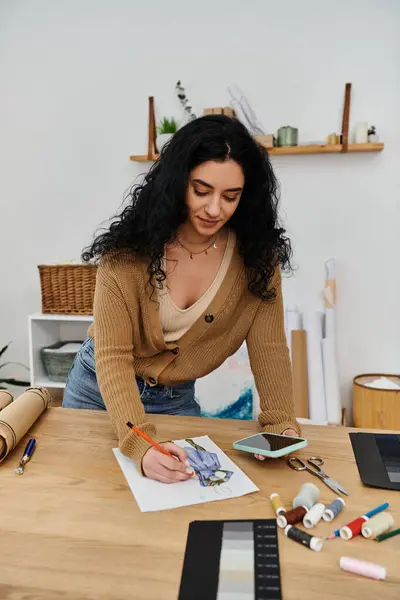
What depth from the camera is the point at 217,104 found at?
8.73 feet

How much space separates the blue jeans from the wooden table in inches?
9.0

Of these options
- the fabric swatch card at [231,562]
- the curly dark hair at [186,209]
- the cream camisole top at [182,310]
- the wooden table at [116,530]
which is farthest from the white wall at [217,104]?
the fabric swatch card at [231,562]

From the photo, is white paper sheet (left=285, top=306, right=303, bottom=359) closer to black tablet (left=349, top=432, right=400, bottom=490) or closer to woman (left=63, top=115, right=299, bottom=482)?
woman (left=63, top=115, right=299, bottom=482)

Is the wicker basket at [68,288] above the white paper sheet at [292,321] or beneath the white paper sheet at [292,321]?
above

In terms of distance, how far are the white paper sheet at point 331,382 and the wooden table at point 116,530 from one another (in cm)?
139

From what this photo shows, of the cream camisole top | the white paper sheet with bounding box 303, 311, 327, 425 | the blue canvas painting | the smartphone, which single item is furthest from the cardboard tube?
the smartphone

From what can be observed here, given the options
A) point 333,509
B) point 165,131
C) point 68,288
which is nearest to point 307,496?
point 333,509

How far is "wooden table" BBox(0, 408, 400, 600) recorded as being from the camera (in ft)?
2.20

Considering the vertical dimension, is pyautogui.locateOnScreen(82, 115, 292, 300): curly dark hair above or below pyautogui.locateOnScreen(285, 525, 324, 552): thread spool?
above

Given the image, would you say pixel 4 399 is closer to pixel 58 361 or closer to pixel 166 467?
pixel 166 467

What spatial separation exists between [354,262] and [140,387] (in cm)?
164

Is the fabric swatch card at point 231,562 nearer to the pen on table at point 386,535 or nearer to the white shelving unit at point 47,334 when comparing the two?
the pen on table at point 386,535

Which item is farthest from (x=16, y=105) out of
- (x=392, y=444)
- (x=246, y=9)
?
(x=392, y=444)

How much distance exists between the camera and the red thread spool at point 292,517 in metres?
0.80
